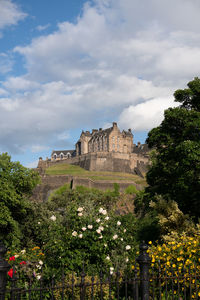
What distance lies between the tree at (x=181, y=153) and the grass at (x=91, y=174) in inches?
2052

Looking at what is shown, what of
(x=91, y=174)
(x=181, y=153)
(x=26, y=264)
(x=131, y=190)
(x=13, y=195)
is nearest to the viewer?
(x=26, y=264)

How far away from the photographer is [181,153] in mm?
16344

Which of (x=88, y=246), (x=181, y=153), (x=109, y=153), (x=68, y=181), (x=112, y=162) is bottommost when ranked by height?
(x=88, y=246)

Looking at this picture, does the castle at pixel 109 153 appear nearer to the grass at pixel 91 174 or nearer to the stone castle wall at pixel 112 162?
the stone castle wall at pixel 112 162

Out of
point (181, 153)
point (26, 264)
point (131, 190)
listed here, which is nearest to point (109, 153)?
point (131, 190)

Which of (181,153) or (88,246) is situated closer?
(88,246)

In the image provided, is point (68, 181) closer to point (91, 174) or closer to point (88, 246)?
point (91, 174)

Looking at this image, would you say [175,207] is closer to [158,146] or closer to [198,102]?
[158,146]

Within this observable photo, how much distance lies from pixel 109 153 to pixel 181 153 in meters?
73.2

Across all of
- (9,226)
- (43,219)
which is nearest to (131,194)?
(43,219)

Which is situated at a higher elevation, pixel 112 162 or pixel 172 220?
pixel 112 162

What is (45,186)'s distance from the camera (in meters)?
66.1

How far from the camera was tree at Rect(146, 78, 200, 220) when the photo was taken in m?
16.2

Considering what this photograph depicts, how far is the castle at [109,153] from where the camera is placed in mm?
88250
